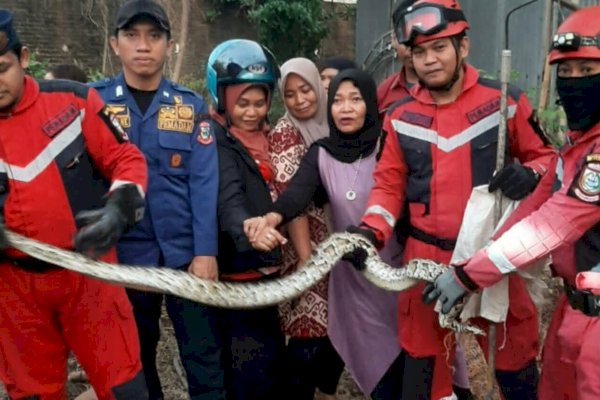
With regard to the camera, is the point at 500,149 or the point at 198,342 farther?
the point at 198,342

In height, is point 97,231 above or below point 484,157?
below

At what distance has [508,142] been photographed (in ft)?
11.0

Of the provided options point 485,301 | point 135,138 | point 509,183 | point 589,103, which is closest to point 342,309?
point 485,301

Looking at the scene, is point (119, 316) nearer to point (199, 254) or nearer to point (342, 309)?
point (199, 254)

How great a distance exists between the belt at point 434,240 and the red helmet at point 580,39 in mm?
938

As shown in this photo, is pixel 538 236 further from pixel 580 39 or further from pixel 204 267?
pixel 204 267

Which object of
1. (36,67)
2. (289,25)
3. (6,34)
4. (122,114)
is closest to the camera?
(6,34)

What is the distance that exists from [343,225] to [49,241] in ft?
4.60

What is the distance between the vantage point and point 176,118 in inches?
137

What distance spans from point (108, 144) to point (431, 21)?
1.50m

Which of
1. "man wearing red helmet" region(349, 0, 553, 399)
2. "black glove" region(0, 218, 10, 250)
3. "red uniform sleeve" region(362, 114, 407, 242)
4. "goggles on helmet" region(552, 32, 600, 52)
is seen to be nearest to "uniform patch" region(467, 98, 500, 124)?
"man wearing red helmet" region(349, 0, 553, 399)

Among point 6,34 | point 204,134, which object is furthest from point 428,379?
point 6,34

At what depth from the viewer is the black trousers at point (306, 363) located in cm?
379

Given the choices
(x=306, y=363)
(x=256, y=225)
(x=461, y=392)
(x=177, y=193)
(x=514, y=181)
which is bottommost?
(x=461, y=392)
